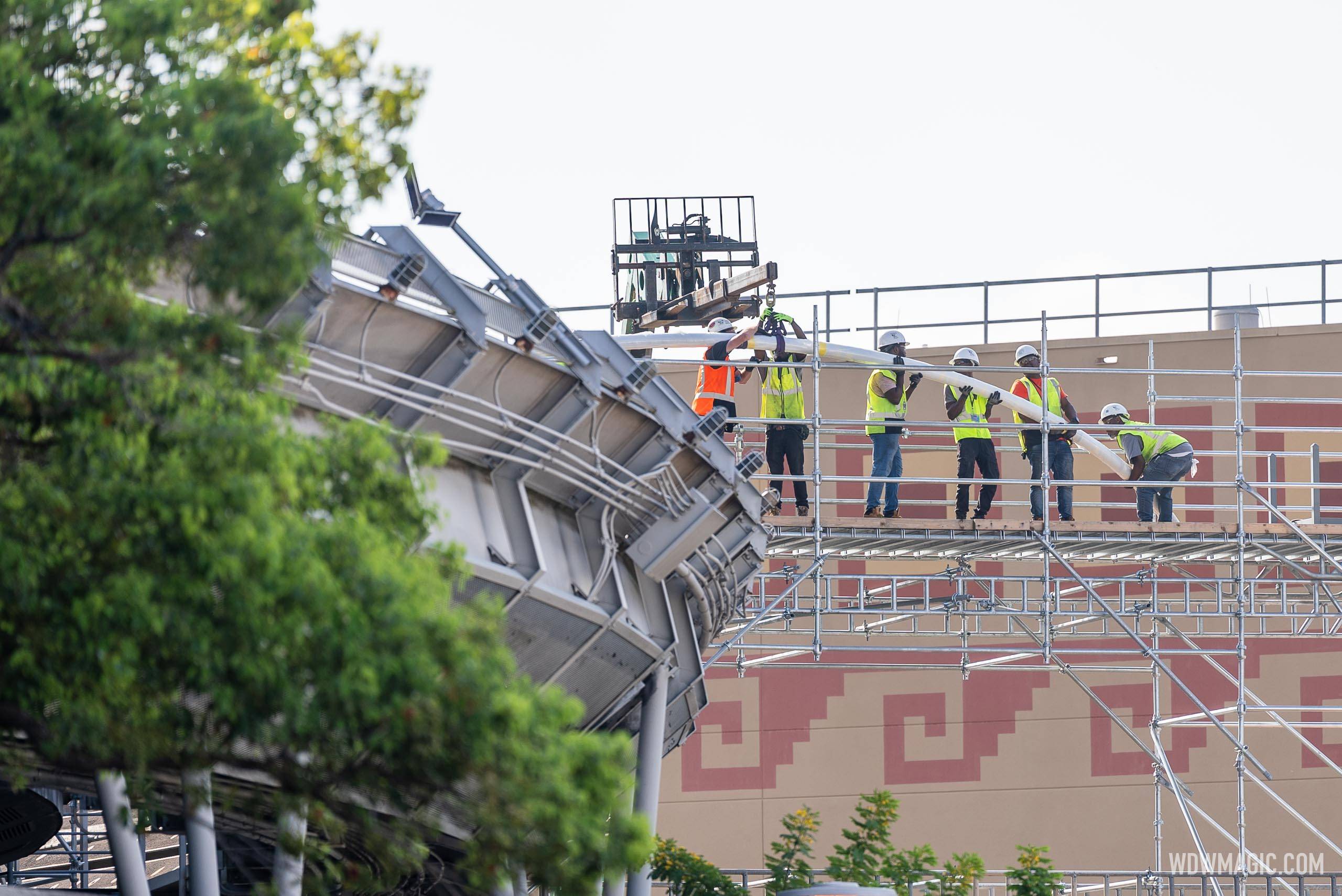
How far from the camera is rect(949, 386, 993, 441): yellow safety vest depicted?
1766 cm

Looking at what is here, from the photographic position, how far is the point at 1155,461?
1861 cm

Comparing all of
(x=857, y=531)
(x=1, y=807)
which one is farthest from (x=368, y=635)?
(x=1, y=807)

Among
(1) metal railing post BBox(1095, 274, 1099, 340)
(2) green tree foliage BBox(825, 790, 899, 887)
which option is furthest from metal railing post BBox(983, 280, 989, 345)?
(2) green tree foliage BBox(825, 790, 899, 887)

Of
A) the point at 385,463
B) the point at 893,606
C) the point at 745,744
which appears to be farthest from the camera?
the point at 745,744

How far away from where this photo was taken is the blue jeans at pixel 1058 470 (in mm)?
17828

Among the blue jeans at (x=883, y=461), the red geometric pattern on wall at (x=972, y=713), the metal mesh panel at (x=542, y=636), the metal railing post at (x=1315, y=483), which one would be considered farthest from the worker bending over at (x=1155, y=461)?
the metal mesh panel at (x=542, y=636)

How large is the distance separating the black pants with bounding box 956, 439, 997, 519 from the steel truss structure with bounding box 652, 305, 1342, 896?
35cm

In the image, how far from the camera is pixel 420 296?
30.9ft

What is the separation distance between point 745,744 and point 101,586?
2029 cm

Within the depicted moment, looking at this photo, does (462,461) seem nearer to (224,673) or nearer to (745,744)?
(224,673)

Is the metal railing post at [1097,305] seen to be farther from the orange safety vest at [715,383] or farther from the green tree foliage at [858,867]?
the green tree foliage at [858,867]

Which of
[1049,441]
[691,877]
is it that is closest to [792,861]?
[691,877]

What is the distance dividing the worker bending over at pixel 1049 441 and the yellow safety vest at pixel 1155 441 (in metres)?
0.66
